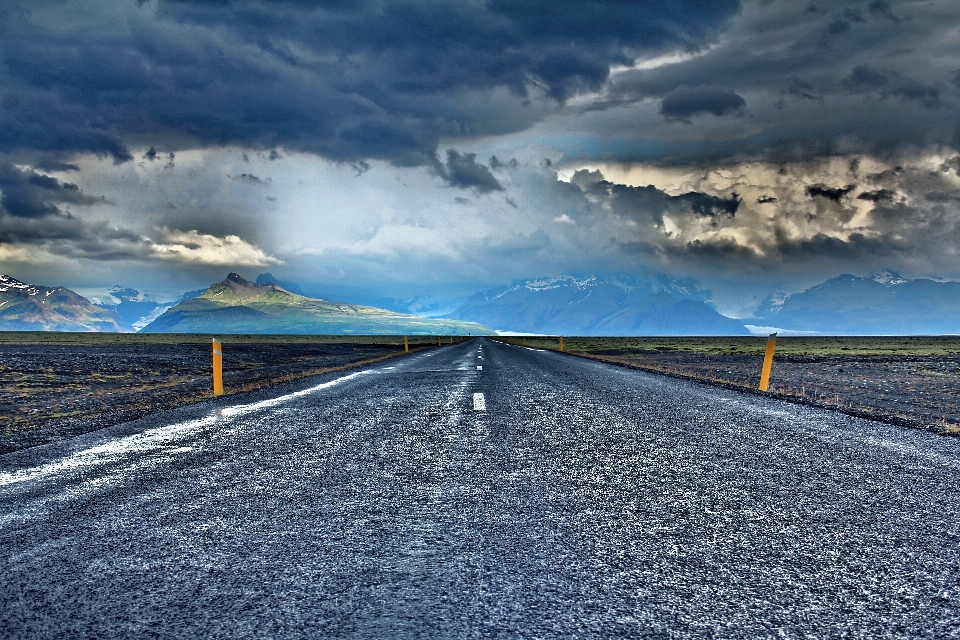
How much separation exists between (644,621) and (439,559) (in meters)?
1.14

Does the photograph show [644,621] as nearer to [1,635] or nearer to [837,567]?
[837,567]

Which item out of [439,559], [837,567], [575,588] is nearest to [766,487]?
[837,567]

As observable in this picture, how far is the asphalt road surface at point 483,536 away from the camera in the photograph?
2.44 meters

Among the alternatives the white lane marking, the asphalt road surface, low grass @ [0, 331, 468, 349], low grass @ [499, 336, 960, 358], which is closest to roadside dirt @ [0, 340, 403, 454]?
the white lane marking

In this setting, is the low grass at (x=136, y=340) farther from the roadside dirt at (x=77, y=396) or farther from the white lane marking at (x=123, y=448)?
the white lane marking at (x=123, y=448)

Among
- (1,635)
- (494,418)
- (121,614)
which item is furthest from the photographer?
(494,418)

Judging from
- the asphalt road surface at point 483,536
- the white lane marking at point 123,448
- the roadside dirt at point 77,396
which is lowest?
the roadside dirt at point 77,396

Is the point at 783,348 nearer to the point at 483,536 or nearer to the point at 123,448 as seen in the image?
the point at 123,448

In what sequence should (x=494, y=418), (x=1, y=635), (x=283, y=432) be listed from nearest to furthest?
(x=1, y=635) → (x=283, y=432) → (x=494, y=418)

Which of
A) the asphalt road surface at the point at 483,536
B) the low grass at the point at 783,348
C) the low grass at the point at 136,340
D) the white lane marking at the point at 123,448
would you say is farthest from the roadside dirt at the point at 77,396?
the low grass at the point at 136,340

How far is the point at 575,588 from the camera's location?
8.80 ft

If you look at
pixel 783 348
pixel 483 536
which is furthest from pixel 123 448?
pixel 783 348

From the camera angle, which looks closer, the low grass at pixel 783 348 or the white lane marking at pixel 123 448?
the white lane marking at pixel 123 448

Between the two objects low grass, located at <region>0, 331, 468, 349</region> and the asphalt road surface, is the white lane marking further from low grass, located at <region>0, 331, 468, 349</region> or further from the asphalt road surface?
low grass, located at <region>0, 331, 468, 349</region>
